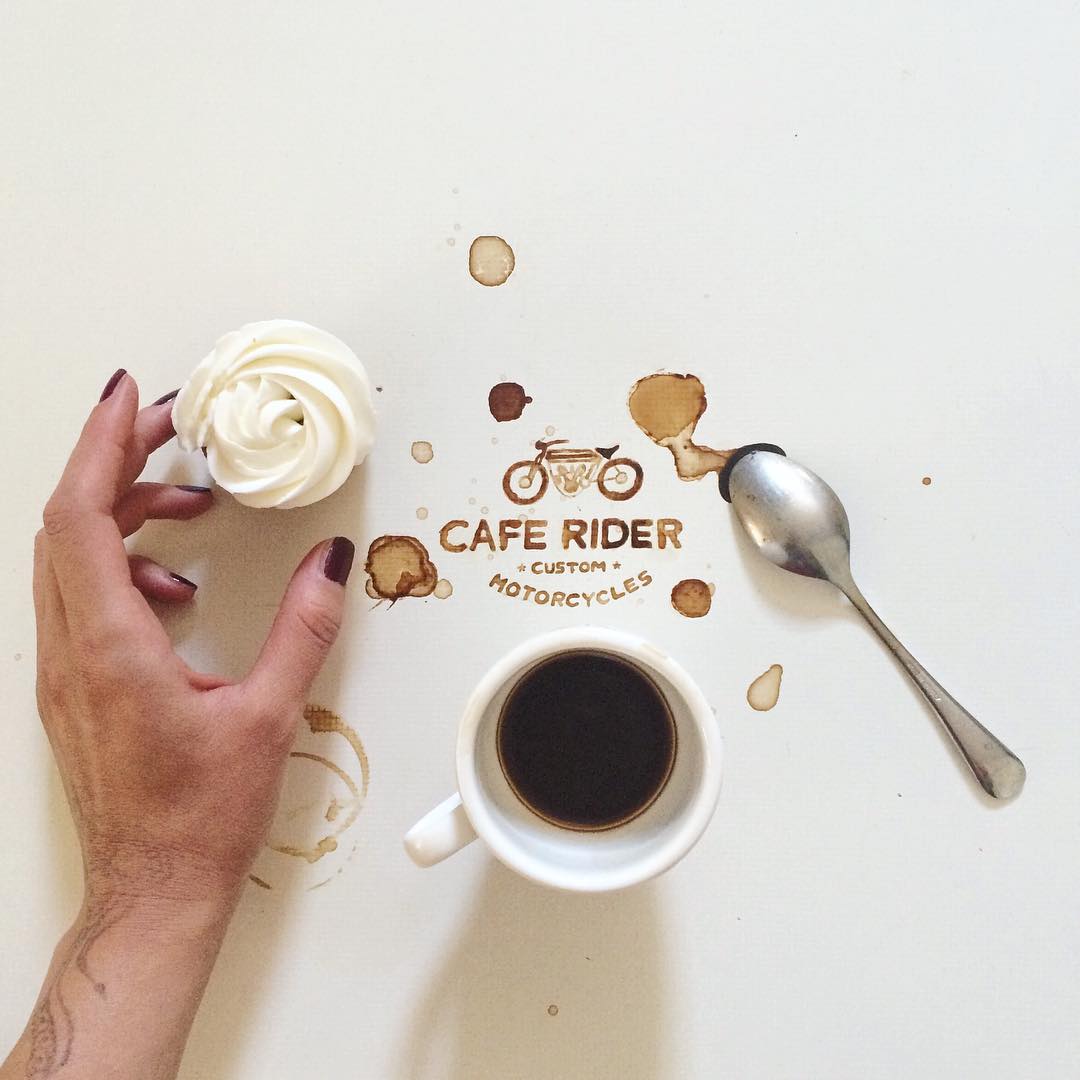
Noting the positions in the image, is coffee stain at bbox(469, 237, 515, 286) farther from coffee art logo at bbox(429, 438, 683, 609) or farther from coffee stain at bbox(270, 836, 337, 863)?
coffee stain at bbox(270, 836, 337, 863)

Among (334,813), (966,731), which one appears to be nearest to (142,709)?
(334,813)

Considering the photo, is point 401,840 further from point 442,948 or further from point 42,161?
point 42,161

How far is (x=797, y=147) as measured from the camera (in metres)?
0.69

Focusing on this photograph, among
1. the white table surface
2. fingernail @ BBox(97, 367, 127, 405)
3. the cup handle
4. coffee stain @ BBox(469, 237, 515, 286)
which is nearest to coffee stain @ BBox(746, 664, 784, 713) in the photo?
the white table surface

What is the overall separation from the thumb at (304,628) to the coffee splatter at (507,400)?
0.15 m

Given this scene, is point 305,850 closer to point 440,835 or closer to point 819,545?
point 440,835

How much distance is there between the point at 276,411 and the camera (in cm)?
63

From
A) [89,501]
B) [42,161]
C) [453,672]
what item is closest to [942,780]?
[453,672]

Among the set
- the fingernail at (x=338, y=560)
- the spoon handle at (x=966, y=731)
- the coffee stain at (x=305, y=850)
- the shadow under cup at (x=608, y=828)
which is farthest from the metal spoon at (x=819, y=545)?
the coffee stain at (x=305, y=850)

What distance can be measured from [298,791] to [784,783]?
0.35 m

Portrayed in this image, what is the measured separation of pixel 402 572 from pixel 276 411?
15cm

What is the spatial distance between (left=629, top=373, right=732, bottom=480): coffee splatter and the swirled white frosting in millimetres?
205

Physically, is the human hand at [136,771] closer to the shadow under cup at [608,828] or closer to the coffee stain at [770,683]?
the shadow under cup at [608,828]

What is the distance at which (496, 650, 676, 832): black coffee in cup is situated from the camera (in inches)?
24.7
